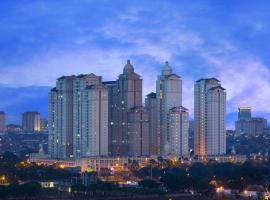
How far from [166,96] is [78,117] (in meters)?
5.06

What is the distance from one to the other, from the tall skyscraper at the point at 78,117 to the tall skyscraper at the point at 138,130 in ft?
7.03

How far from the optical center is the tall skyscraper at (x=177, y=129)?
35.4 metres

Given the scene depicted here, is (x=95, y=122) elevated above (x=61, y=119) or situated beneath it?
situated beneath

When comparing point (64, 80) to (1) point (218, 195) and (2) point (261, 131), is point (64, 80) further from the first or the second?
(2) point (261, 131)

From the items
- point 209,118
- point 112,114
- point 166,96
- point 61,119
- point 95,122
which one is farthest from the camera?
point 209,118

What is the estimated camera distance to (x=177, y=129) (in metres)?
35.6

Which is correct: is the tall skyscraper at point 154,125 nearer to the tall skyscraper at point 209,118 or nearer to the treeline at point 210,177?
the tall skyscraper at point 209,118

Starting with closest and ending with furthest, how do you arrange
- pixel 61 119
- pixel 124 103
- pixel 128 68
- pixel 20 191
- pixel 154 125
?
pixel 20 191 < pixel 61 119 < pixel 124 103 < pixel 128 68 < pixel 154 125

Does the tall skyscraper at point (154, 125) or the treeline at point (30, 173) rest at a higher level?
the tall skyscraper at point (154, 125)

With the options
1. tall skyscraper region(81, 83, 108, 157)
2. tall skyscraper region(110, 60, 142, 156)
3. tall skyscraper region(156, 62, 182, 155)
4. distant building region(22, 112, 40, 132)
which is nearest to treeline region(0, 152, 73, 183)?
tall skyscraper region(81, 83, 108, 157)

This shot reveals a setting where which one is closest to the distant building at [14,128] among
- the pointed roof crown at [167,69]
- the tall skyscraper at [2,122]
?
the tall skyscraper at [2,122]

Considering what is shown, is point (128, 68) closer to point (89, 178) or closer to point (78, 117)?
point (78, 117)

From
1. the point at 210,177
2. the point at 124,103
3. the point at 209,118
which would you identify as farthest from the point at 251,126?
the point at 210,177

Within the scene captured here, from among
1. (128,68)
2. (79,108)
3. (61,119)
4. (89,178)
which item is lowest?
(89,178)
